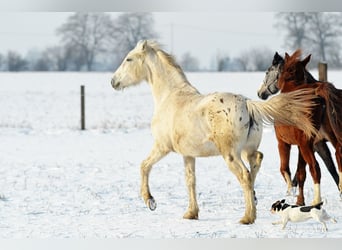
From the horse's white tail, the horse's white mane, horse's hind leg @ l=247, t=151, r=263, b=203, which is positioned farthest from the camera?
the horse's white mane

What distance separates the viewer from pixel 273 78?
8.05m

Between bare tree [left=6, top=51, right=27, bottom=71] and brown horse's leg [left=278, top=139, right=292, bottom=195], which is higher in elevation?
bare tree [left=6, top=51, right=27, bottom=71]

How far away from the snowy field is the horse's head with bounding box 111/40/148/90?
5.17ft

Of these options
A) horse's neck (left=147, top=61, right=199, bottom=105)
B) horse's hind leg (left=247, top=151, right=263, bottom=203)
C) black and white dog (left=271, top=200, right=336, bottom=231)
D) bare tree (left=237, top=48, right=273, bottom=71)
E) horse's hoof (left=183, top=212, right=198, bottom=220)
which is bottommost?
horse's hoof (left=183, top=212, right=198, bottom=220)

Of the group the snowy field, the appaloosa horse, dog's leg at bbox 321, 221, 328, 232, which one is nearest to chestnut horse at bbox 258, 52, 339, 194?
the snowy field

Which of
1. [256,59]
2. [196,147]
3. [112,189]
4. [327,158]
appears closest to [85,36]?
[256,59]

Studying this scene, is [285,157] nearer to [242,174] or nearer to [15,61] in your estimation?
[242,174]

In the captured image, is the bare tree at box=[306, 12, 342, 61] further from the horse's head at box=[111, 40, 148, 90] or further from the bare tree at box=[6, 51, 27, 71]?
the horse's head at box=[111, 40, 148, 90]

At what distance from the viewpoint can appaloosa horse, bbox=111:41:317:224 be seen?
605 cm

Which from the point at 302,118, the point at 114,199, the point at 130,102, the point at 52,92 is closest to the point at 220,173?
the point at 114,199

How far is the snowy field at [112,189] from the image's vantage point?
20.3ft

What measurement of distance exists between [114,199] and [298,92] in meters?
3.00

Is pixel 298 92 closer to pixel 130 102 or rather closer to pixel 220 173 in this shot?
pixel 220 173

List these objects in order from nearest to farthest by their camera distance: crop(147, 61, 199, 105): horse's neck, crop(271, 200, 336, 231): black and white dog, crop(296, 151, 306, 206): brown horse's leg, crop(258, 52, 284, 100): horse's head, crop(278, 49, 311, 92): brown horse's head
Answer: crop(271, 200, 336, 231): black and white dog < crop(147, 61, 199, 105): horse's neck < crop(296, 151, 306, 206): brown horse's leg < crop(278, 49, 311, 92): brown horse's head < crop(258, 52, 284, 100): horse's head
